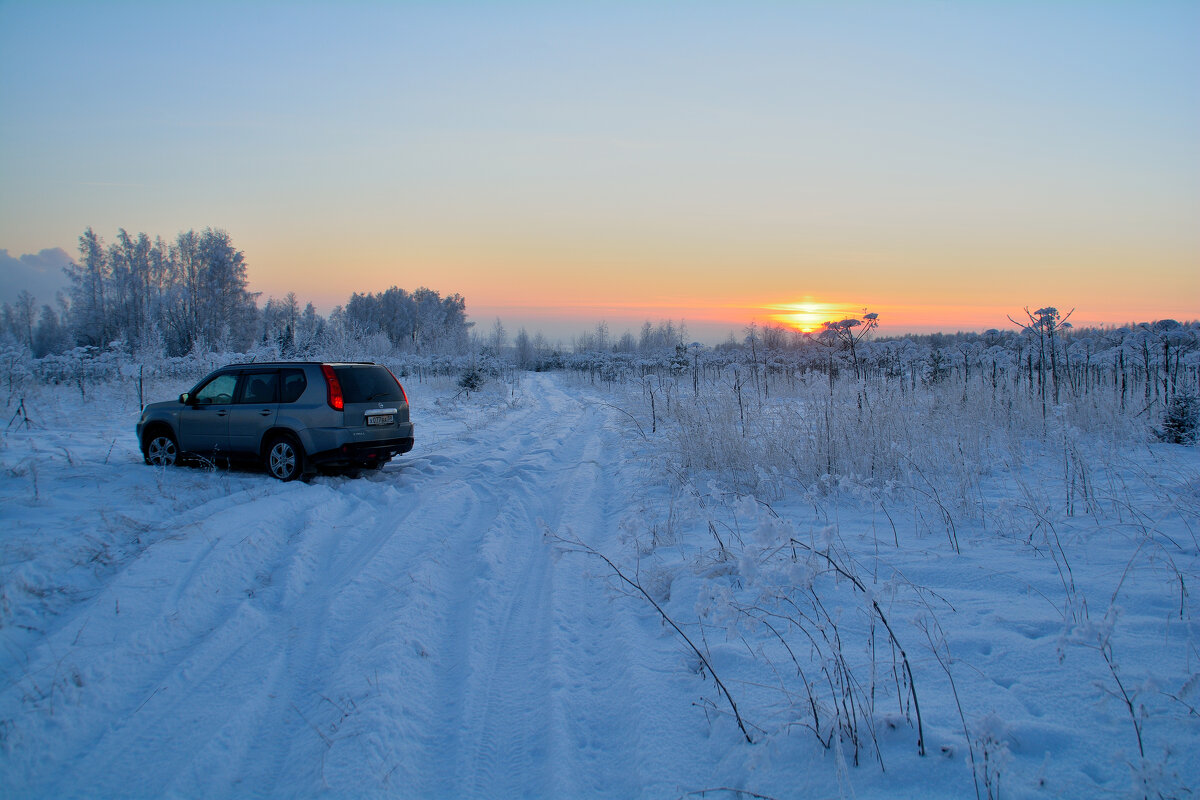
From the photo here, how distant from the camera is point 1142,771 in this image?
150 cm

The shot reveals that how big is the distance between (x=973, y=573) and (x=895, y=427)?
11.5 ft

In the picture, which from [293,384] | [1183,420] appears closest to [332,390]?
[293,384]

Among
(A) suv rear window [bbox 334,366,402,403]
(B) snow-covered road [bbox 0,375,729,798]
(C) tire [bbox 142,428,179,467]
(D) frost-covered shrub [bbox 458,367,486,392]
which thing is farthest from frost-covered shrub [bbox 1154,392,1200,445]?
(D) frost-covered shrub [bbox 458,367,486,392]

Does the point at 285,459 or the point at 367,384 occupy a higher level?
the point at 367,384

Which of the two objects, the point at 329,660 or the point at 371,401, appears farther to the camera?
the point at 371,401

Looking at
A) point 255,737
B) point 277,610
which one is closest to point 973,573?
point 255,737

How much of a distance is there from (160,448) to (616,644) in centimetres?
864

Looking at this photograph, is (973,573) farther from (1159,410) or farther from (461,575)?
(1159,410)

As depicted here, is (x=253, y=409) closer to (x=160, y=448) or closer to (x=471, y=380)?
(x=160, y=448)

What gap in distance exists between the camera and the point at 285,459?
25.6 feet

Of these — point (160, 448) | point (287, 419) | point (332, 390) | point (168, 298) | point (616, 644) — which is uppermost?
point (168, 298)

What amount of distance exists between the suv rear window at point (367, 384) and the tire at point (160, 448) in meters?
3.00

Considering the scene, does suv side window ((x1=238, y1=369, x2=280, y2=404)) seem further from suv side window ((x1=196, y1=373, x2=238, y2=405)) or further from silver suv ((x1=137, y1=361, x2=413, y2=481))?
suv side window ((x1=196, y1=373, x2=238, y2=405))

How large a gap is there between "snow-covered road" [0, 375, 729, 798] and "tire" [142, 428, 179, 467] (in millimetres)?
2072
